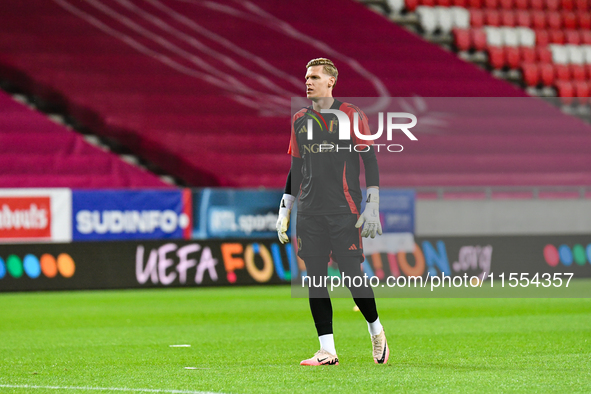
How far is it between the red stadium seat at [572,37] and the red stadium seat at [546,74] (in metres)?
1.36

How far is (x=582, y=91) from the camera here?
847 inches

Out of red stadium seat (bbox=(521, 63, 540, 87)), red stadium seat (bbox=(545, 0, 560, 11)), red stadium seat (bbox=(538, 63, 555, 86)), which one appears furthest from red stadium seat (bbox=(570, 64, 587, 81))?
red stadium seat (bbox=(545, 0, 560, 11))

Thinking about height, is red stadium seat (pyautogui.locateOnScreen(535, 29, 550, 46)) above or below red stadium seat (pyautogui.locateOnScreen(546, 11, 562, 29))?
below

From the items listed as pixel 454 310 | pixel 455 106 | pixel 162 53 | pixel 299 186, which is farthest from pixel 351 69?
pixel 299 186

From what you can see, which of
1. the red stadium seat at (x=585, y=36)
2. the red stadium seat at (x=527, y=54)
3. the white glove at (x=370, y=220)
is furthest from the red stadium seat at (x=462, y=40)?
the white glove at (x=370, y=220)

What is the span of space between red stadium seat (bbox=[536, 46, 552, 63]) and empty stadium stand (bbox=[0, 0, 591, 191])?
0.60 metres

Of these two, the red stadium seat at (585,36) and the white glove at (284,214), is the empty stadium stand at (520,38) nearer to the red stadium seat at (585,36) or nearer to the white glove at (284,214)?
the red stadium seat at (585,36)

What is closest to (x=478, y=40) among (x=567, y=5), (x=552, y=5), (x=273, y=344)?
(x=552, y=5)

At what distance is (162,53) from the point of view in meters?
19.1

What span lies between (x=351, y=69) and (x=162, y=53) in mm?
3982

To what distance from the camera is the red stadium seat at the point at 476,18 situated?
72.3ft

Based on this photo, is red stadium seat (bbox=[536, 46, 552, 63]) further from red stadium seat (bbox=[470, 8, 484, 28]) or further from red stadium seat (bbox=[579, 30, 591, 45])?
red stadium seat (bbox=[470, 8, 484, 28])

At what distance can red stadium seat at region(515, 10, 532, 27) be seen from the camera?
22.4 meters

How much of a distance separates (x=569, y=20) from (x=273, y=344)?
Answer: 1790 cm
